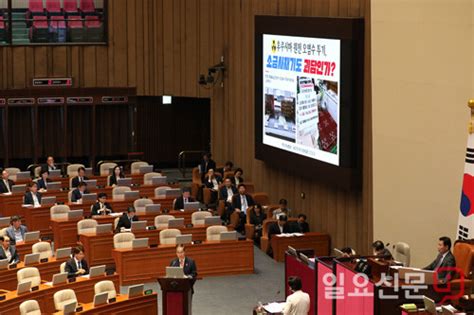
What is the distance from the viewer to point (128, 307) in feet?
53.5

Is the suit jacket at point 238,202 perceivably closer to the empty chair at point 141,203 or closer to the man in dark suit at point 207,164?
the empty chair at point 141,203

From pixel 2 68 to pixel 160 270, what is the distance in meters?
11.3

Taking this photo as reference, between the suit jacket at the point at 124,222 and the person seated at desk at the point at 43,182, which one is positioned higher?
the person seated at desk at the point at 43,182

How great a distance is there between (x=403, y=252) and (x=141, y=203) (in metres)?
7.59

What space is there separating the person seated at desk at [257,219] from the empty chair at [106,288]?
22.1 feet

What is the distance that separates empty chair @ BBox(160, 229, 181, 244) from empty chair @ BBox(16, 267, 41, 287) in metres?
3.90

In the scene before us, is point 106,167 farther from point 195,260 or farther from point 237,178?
point 195,260

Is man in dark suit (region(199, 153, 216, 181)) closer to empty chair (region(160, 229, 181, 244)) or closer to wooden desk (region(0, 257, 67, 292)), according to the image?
empty chair (region(160, 229, 181, 244))

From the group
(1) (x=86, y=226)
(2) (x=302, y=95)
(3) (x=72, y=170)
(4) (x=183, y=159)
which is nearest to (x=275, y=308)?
(1) (x=86, y=226)

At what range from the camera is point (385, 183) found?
760 inches

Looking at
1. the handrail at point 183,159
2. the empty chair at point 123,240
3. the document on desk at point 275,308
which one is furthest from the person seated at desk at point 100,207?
the handrail at point 183,159

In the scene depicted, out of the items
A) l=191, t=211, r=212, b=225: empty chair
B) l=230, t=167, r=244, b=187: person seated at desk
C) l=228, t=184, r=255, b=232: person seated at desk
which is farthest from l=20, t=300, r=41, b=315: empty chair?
l=230, t=167, r=244, b=187: person seated at desk

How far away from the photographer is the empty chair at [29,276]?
1686 centimetres

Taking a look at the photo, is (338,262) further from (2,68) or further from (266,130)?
(2,68)
